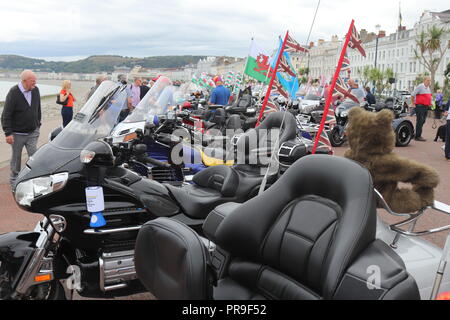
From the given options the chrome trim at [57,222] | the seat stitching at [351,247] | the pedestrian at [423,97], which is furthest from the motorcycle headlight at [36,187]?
the pedestrian at [423,97]

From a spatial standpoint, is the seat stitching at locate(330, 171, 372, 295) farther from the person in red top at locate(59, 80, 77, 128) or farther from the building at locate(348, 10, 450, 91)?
the building at locate(348, 10, 450, 91)

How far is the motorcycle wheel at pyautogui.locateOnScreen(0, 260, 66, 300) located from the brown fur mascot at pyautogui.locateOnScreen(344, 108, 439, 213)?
7.47 feet

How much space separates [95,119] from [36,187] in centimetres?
78

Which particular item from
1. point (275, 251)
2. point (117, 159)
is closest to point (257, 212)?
point (275, 251)

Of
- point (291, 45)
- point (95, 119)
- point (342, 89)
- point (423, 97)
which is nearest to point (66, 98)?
point (291, 45)

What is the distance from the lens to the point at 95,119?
3432mm

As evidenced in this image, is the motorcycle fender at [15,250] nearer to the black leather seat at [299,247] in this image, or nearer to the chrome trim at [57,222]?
the chrome trim at [57,222]

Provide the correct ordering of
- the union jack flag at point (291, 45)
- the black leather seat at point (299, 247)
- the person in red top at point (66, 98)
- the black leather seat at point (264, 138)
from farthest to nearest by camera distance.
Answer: the person in red top at point (66, 98), the union jack flag at point (291, 45), the black leather seat at point (264, 138), the black leather seat at point (299, 247)

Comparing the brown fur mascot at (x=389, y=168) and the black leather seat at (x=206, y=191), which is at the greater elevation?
the brown fur mascot at (x=389, y=168)

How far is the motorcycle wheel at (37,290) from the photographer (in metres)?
2.83

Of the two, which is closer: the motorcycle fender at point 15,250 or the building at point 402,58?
the motorcycle fender at point 15,250

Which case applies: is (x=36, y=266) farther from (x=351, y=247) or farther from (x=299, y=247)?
(x=351, y=247)
